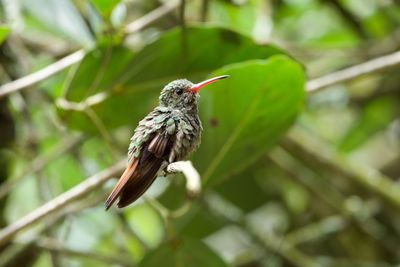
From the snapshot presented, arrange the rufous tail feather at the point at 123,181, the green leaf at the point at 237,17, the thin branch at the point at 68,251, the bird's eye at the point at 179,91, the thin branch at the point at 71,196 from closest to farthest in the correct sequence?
the rufous tail feather at the point at 123,181 < the bird's eye at the point at 179,91 < the thin branch at the point at 71,196 < the thin branch at the point at 68,251 < the green leaf at the point at 237,17

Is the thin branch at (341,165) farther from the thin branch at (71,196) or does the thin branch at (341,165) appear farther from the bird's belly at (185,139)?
the bird's belly at (185,139)

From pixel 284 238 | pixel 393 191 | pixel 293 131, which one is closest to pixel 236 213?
pixel 284 238

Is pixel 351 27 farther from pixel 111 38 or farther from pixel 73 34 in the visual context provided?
pixel 111 38

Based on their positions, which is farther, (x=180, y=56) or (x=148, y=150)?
(x=180, y=56)

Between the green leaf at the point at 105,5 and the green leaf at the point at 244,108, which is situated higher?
the green leaf at the point at 105,5

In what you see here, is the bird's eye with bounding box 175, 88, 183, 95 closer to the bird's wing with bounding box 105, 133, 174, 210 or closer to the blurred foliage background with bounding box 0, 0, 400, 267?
the bird's wing with bounding box 105, 133, 174, 210

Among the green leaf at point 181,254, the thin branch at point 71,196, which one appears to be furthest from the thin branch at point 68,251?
the thin branch at point 71,196
